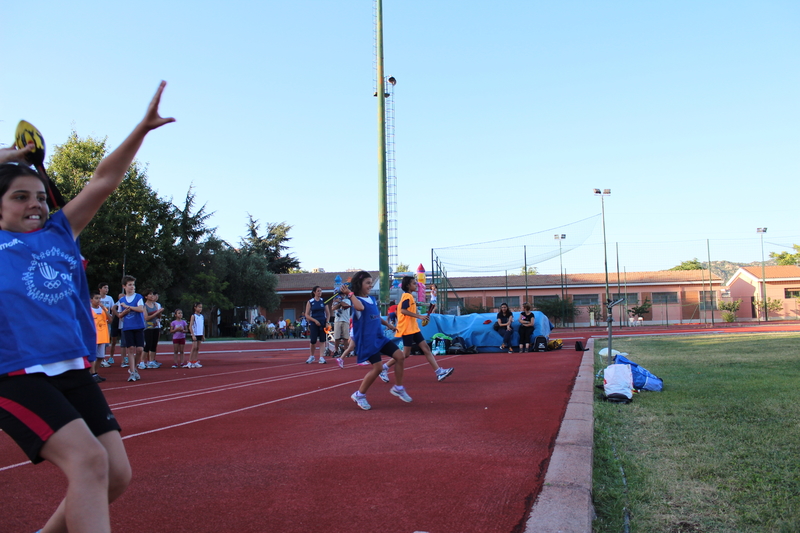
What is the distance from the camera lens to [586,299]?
48750mm

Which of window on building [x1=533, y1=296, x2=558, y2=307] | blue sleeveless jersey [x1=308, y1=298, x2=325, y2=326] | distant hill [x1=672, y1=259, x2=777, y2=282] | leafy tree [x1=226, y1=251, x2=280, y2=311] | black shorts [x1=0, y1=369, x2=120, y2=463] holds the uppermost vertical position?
distant hill [x1=672, y1=259, x2=777, y2=282]

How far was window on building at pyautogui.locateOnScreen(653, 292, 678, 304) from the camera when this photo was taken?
47562mm

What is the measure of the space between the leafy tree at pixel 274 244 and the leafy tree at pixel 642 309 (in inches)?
1503

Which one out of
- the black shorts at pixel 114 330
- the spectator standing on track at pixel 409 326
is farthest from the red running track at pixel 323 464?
the black shorts at pixel 114 330

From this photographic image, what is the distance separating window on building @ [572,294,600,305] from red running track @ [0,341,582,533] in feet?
136

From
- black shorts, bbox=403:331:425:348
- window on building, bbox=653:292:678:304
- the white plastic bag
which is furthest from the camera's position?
window on building, bbox=653:292:678:304

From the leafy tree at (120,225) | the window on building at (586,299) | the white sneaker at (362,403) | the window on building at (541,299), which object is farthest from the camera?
the window on building at (586,299)

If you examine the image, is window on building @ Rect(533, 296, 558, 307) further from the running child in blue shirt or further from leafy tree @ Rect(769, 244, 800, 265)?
the running child in blue shirt

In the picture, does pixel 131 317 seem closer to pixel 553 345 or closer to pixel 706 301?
pixel 553 345

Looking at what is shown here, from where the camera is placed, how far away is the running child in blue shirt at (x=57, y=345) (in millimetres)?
1963

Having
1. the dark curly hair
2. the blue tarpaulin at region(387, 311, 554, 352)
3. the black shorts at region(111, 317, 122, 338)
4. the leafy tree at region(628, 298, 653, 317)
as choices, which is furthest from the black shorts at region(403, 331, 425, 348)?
the leafy tree at region(628, 298, 653, 317)

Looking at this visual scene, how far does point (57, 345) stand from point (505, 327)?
16429 mm

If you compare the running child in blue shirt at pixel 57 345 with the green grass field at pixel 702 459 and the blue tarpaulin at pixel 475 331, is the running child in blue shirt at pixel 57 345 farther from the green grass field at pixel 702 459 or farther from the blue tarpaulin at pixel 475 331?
the blue tarpaulin at pixel 475 331

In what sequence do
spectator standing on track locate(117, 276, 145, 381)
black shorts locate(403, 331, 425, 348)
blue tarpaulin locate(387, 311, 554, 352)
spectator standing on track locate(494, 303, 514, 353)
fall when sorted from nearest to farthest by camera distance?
black shorts locate(403, 331, 425, 348) < spectator standing on track locate(117, 276, 145, 381) < spectator standing on track locate(494, 303, 514, 353) < blue tarpaulin locate(387, 311, 554, 352)
